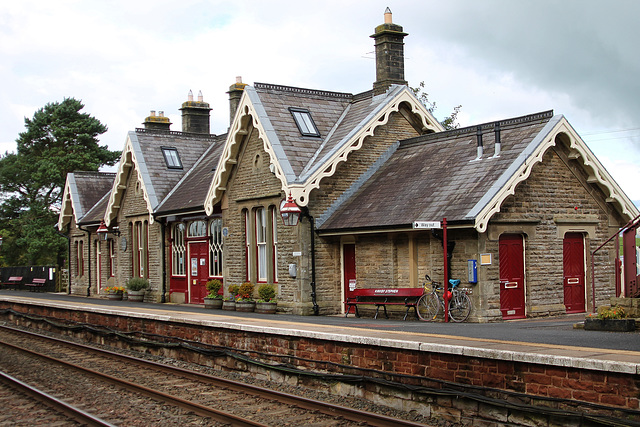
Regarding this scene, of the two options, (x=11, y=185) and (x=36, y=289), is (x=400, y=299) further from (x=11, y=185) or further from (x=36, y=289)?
(x=11, y=185)

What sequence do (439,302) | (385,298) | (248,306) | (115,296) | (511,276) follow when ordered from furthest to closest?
(115,296) < (248,306) < (385,298) < (511,276) < (439,302)

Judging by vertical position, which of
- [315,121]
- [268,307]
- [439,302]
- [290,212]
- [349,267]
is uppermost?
[315,121]

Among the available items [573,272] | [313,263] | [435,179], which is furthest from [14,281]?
[573,272]

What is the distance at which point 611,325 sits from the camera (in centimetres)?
1352

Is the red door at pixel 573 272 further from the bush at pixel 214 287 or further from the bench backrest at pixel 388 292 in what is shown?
the bush at pixel 214 287

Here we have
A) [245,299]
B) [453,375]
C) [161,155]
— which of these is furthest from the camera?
[161,155]

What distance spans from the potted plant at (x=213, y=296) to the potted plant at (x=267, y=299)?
9.90 feet

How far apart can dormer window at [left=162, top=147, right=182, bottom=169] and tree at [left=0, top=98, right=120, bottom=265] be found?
78.0 feet

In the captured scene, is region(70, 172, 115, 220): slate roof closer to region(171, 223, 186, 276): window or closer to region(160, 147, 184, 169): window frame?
region(160, 147, 184, 169): window frame

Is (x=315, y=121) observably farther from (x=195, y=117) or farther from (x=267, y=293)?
(x=195, y=117)

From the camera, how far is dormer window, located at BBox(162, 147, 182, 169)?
1250 inches

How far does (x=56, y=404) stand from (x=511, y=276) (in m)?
10.9

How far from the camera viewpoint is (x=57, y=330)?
957 inches

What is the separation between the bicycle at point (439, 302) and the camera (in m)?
17.4
